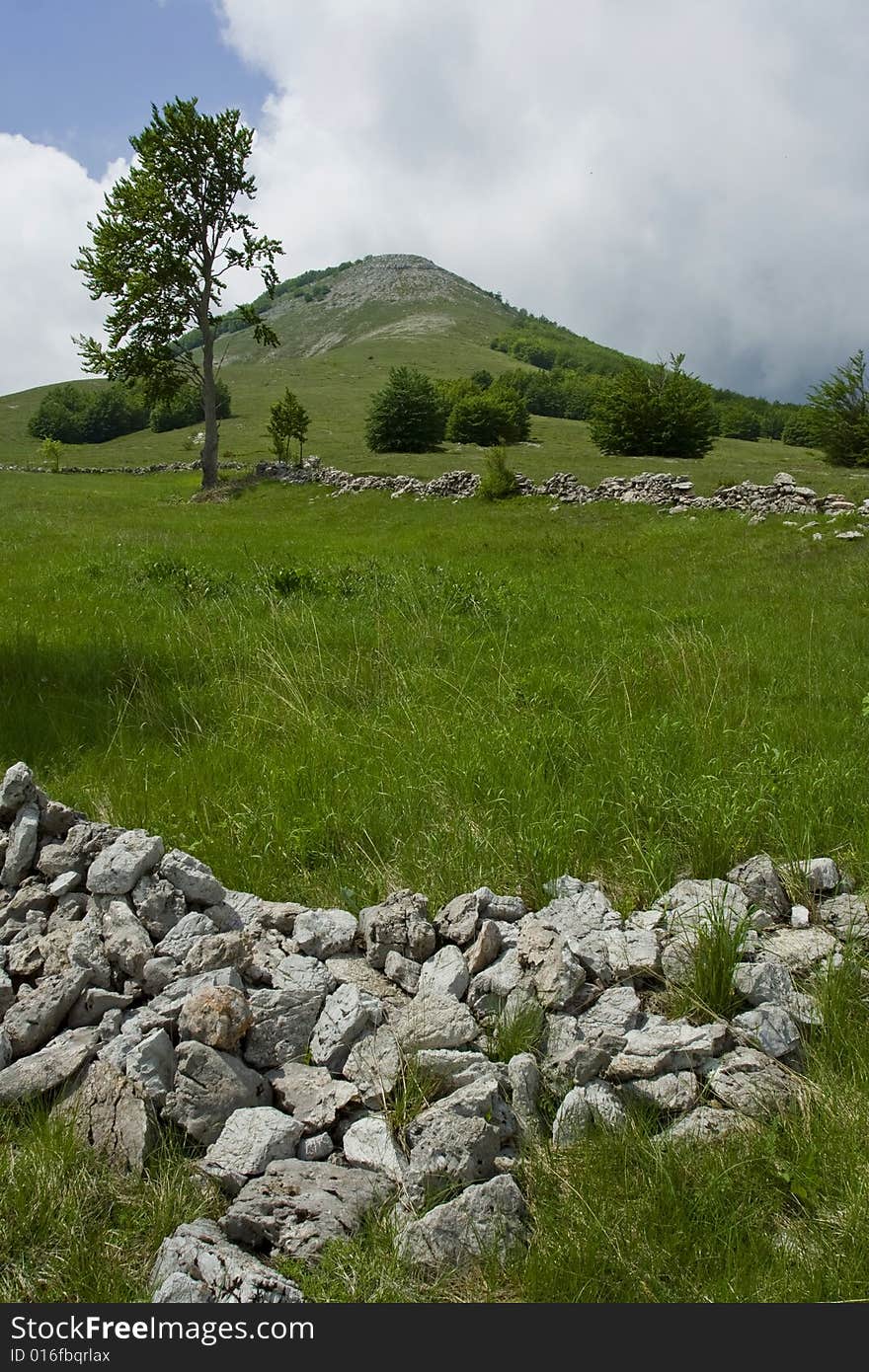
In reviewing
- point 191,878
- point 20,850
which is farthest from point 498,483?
point 191,878

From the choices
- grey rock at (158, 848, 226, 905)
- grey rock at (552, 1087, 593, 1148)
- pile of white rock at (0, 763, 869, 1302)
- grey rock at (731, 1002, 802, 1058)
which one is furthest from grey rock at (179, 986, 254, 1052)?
grey rock at (731, 1002, 802, 1058)

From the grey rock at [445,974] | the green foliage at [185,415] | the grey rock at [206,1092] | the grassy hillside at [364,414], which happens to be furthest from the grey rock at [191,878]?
the green foliage at [185,415]

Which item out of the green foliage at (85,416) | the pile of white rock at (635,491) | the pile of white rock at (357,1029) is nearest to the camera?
the pile of white rock at (357,1029)

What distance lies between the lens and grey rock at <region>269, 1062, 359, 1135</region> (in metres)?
2.90

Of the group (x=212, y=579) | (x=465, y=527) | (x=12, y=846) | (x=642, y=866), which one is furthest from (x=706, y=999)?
(x=465, y=527)

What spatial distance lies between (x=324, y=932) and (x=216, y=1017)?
752mm

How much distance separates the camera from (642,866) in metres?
4.28

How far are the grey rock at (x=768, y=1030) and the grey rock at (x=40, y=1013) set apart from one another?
271 centimetres

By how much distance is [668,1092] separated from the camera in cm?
293

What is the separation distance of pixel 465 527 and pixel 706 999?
18.3 meters

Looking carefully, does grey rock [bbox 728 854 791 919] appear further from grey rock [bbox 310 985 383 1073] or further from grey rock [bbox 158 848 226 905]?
grey rock [bbox 158 848 226 905]

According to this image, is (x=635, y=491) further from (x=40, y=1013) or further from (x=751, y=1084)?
(x=40, y=1013)

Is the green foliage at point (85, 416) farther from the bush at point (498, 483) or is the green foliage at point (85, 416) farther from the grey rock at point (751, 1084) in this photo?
the grey rock at point (751, 1084)

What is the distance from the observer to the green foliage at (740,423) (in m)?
81.0
